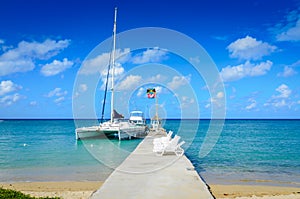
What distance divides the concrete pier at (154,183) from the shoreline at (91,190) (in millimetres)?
1169

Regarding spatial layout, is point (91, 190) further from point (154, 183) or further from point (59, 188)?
point (154, 183)

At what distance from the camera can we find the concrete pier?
914 cm

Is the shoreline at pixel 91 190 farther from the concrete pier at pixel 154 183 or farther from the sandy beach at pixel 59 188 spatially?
the concrete pier at pixel 154 183

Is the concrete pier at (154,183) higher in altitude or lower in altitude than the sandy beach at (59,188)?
higher

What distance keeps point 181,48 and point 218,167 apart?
8.28m

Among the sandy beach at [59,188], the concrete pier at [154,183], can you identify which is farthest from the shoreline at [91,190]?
the concrete pier at [154,183]

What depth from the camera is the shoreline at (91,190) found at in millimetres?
11539

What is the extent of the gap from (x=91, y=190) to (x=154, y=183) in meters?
2.97

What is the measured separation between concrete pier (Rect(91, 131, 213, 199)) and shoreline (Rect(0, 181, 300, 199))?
117 centimetres

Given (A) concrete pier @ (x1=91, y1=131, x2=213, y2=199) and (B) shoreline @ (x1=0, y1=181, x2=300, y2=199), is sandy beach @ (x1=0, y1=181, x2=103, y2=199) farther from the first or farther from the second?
(A) concrete pier @ (x1=91, y1=131, x2=213, y2=199)

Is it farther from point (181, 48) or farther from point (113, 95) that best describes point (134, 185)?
point (113, 95)

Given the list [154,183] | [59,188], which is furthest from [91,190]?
[154,183]

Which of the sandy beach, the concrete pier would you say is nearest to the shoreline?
the sandy beach

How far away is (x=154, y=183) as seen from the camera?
10641mm
